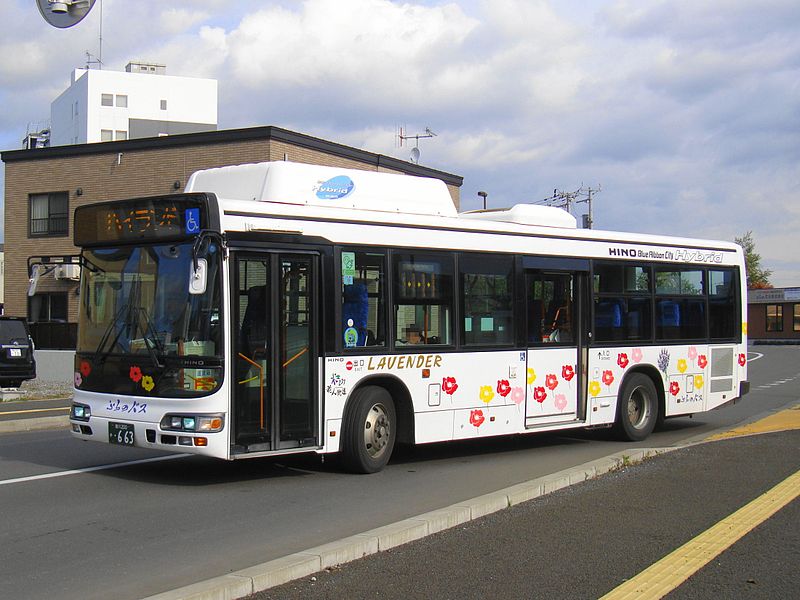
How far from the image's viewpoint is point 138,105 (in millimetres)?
85938

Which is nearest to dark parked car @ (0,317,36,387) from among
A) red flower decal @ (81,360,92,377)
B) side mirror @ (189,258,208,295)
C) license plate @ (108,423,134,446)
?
red flower decal @ (81,360,92,377)

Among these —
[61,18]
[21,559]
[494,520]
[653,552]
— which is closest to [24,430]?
[61,18]

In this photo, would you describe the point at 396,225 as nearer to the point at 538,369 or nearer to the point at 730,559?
the point at 538,369

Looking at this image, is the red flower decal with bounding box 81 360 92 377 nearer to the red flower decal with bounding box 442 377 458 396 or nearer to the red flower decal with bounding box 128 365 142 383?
the red flower decal with bounding box 128 365 142 383

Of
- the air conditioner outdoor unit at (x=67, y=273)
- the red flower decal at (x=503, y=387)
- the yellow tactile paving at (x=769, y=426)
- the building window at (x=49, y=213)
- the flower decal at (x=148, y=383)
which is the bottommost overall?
the yellow tactile paving at (x=769, y=426)

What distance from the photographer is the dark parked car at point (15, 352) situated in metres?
21.9

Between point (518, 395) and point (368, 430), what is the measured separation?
2.51m

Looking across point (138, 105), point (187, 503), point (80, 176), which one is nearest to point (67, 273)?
point (80, 176)

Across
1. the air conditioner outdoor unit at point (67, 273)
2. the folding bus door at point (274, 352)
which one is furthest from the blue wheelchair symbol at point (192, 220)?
the air conditioner outdoor unit at point (67, 273)

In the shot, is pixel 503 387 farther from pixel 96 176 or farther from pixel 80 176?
pixel 80 176

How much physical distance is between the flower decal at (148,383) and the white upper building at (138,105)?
77.0 meters

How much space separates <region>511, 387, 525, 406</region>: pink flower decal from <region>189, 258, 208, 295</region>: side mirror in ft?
15.2

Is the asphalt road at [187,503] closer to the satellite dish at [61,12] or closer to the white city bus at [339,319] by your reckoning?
the white city bus at [339,319]

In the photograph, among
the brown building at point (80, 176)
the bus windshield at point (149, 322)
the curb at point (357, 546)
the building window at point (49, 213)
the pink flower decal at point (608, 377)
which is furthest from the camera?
the building window at point (49, 213)
